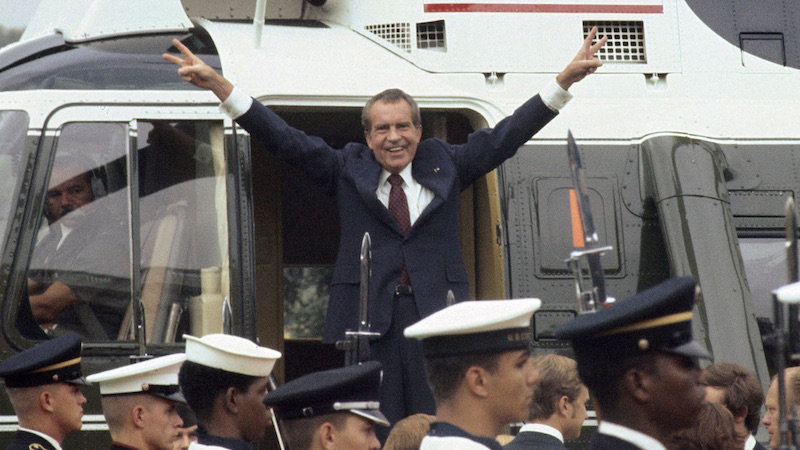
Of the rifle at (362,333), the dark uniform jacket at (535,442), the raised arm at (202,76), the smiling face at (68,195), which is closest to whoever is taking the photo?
the dark uniform jacket at (535,442)

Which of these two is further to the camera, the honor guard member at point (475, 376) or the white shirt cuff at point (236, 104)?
the white shirt cuff at point (236, 104)

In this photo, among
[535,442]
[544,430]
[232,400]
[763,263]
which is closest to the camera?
[232,400]

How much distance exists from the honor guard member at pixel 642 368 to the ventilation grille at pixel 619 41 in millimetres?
4378

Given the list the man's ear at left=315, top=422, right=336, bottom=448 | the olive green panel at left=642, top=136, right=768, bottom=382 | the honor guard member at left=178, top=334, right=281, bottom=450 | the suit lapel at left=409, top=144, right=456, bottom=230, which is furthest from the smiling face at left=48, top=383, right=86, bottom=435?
the olive green panel at left=642, top=136, right=768, bottom=382

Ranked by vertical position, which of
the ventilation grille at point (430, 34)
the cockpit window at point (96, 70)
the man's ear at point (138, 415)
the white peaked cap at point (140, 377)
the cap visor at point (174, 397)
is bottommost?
the man's ear at point (138, 415)

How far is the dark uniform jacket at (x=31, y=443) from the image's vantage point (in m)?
5.85

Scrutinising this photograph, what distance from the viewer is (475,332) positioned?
4.41 meters

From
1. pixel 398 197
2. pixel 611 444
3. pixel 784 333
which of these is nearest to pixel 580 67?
pixel 398 197

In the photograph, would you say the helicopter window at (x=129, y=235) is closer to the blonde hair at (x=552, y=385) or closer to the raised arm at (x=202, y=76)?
the raised arm at (x=202, y=76)

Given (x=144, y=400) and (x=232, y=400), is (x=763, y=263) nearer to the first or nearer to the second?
(x=144, y=400)

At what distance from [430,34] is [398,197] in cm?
157

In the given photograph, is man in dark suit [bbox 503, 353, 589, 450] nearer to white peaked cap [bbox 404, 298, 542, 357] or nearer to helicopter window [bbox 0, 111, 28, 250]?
white peaked cap [bbox 404, 298, 542, 357]

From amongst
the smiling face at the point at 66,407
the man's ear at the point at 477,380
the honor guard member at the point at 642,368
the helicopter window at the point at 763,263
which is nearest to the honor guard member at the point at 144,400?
the smiling face at the point at 66,407

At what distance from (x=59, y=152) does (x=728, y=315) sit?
3.41m
